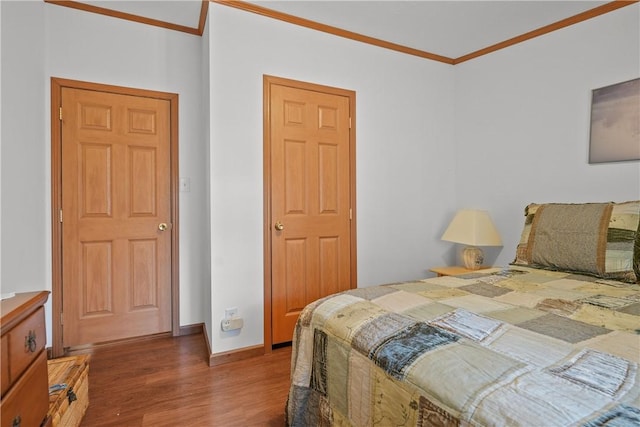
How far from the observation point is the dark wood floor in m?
1.81

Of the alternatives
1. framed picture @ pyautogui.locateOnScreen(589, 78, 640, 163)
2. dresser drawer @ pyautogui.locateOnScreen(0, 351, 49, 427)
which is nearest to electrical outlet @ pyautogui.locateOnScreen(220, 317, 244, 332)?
dresser drawer @ pyautogui.locateOnScreen(0, 351, 49, 427)

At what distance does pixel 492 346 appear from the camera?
0.99 m

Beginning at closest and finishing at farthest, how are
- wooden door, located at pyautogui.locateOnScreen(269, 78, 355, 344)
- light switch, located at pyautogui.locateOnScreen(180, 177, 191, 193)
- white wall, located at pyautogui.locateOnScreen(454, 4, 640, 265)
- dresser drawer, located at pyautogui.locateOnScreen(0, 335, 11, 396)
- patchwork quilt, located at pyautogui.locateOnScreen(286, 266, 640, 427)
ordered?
patchwork quilt, located at pyautogui.locateOnScreen(286, 266, 640, 427) → dresser drawer, located at pyautogui.locateOnScreen(0, 335, 11, 396) → white wall, located at pyautogui.locateOnScreen(454, 4, 640, 265) → wooden door, located at pyautogui.locateOnScreen(269, 78, 355, 344) → light switch, located at pyautogui.locateOnScreen(180, 177, 191, 193)

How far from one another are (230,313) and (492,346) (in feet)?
6.19

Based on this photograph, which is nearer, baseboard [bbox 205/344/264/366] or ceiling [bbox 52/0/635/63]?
baseboard [bbox 205/344/264/366]

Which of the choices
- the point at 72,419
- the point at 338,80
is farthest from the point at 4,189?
the point at 338,80

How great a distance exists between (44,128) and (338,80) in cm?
218

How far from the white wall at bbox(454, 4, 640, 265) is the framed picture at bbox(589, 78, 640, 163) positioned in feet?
0.17

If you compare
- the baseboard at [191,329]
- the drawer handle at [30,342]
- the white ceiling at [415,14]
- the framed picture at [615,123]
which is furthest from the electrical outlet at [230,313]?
the framed picture at [615,123]

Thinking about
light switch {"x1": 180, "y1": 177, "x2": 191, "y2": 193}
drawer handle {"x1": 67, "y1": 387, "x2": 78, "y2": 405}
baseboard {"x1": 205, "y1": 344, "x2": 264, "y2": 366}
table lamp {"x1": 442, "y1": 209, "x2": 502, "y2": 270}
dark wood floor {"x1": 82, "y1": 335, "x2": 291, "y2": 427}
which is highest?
light switch {"x1": 180, "y1": 177, "x2": 191, "y2": 193}

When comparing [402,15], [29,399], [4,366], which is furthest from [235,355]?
[402,15]

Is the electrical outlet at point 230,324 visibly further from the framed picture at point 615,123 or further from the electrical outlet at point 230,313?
the framed picture at point 615,123

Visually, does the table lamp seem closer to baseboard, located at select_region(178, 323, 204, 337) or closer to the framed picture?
the framed picture

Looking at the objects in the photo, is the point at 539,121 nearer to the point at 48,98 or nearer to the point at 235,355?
the point at 235,355
